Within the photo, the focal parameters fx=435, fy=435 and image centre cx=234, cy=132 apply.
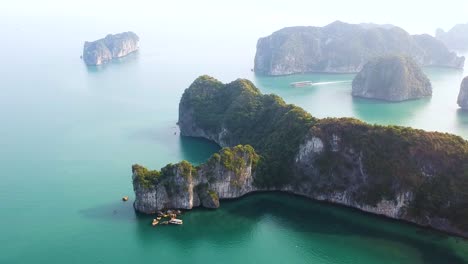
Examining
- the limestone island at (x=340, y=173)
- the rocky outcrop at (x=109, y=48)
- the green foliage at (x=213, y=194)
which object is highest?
the rocky outcrop at (x=109, y=48)

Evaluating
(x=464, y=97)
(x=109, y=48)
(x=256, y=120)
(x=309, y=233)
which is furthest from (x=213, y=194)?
(x=109, y=48)

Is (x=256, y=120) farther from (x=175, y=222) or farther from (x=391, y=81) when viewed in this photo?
(x=391, y=81)

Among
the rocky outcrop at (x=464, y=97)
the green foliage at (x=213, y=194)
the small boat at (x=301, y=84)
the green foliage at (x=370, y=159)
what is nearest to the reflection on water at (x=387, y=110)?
the rocky outcrop at (x=464, y=97)

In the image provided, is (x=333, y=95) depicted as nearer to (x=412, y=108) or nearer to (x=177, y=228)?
(x=412, y=108)

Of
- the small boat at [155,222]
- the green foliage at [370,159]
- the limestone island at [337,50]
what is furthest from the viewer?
the limestone island at [337,50]

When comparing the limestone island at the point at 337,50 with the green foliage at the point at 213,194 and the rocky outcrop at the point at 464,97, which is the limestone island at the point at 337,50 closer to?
the rocky outcrop at the point at 464,97

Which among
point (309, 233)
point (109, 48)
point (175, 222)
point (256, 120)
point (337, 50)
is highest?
point (337, 50)

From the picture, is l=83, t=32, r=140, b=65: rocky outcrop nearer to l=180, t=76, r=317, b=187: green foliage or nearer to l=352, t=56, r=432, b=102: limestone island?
l=180, t=76, r=317, b=187: green foliage
